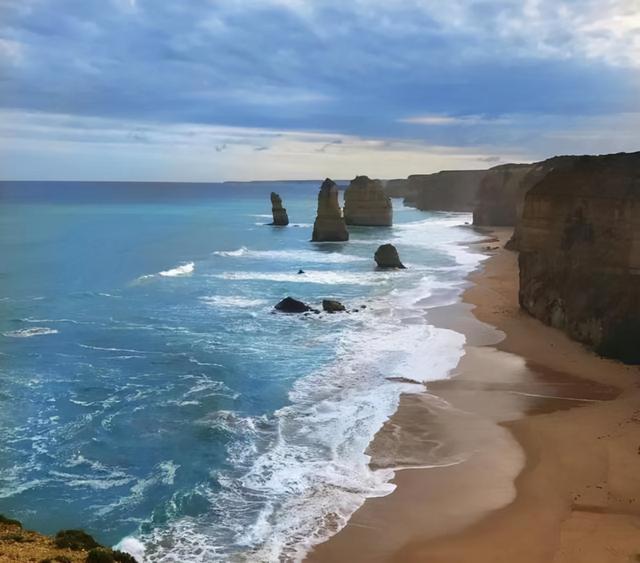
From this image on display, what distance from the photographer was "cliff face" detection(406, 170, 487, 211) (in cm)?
13662

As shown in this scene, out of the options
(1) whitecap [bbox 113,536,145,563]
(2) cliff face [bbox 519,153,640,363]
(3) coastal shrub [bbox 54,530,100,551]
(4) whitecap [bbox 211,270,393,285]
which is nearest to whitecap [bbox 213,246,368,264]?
(4) whitecap [bbox 211,270,393,285]

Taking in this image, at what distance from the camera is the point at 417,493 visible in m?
15.1

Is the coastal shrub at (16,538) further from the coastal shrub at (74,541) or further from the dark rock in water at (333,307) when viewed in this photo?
the dark rock in water at (333,307)

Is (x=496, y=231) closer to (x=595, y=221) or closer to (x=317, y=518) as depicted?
(x=595, y=221)

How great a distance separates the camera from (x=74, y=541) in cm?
1103

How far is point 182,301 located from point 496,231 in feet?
183

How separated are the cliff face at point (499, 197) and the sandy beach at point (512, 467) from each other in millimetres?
60486

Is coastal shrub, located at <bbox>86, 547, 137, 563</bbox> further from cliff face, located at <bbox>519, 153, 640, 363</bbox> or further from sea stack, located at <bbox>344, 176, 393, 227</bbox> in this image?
sea stack, located at <bbox>344, 176, 393, 227</bbox>

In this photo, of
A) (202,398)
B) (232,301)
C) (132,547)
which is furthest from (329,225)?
(132,547)

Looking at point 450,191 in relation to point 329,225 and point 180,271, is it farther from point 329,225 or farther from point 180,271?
point 180,271

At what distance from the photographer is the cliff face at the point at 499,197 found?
275ft

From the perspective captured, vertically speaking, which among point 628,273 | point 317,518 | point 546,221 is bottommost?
point 317,518

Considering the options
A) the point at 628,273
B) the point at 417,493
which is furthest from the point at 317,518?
the point at 628,273

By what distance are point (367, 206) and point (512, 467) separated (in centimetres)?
7861
